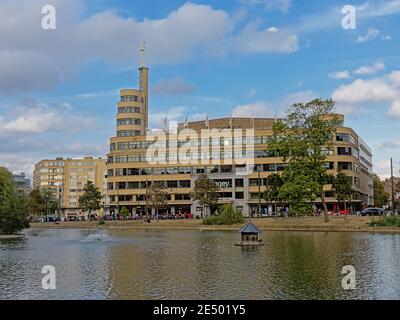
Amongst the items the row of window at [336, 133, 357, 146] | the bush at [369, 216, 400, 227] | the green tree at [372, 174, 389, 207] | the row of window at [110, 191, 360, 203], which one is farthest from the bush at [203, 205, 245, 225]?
the green tree at [372, 174, 389, 207]

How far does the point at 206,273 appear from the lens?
2828cm

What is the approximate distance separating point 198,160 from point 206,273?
113m

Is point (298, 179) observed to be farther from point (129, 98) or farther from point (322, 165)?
point (129, 98)

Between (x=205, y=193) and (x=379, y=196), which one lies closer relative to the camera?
(x=205, y=193)

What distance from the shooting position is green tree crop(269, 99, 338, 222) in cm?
7544

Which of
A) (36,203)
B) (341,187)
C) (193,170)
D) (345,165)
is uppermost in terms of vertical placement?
(345,165)

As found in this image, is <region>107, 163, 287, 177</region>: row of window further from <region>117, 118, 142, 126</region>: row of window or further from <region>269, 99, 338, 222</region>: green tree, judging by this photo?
<region>269, 99, 338, 222</region>: green tree

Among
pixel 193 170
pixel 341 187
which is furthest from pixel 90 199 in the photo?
pixel 341 187

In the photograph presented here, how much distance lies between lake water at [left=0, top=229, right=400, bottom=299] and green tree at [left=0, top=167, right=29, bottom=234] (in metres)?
26.8

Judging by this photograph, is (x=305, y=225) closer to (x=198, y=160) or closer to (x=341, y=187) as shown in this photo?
(x=341, y=187)

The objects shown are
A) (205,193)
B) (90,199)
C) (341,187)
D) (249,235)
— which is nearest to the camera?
(249,235)

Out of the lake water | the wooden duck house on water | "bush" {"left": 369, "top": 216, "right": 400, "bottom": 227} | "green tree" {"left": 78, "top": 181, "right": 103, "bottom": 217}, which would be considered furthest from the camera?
"green tree" {"left": 78, "top": 181, "right": 103, "bottom": 217}
